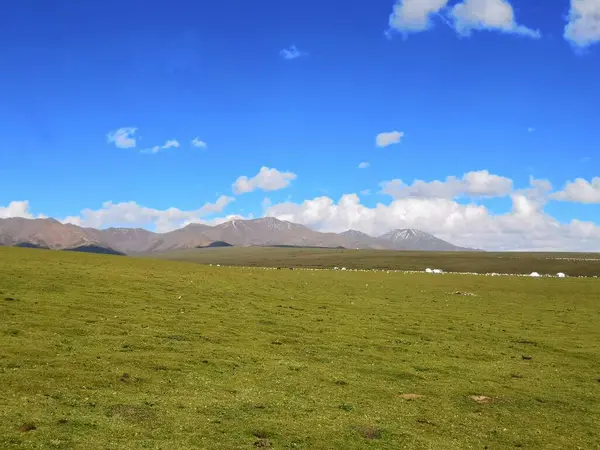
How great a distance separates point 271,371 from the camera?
25875mm

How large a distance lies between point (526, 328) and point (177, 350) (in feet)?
103

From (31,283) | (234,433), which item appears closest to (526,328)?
(234,433)

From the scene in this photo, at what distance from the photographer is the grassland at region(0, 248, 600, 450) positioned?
17891 mm

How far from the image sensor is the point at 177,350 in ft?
91.7

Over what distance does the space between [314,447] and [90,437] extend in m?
7.29

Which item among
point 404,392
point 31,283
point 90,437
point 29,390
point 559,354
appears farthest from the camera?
point 31,283

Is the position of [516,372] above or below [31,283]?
below

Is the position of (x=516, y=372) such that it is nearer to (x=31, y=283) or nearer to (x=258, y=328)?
(x=258, y=328)

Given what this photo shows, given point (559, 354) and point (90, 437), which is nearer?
point (90, 437)

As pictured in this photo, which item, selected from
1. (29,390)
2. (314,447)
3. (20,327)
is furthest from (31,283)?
(314,447)

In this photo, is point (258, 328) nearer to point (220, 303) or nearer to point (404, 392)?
point (220, 303)

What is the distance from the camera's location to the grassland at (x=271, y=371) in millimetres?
17891

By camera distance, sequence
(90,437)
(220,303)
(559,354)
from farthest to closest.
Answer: (220,303)
(559,354)
(90,437)

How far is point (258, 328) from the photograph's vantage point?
36562 millimetres
